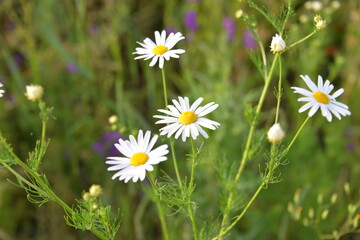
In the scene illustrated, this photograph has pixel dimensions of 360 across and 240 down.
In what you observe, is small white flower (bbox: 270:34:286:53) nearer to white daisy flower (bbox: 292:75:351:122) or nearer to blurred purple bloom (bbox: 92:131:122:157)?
white daisy flower (bbox: 292:75:351:122)

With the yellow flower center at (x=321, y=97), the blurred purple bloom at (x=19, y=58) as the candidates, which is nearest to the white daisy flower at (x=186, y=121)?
the yellow flower center at (x=321, y=97)

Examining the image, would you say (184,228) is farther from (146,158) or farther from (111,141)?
(146,158)

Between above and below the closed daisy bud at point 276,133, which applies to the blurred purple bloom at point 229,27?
above

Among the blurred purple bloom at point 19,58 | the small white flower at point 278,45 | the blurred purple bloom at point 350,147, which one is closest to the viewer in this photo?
the small white flower at point 278,45

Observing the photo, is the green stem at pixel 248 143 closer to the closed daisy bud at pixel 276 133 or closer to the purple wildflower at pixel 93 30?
the closed daisy bud at pixel 276 133

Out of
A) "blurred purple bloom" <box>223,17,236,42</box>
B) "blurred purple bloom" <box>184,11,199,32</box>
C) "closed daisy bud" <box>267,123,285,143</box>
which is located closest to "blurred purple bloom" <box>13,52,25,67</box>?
"blurred purple bloom" <box>184,11,199,32</box>

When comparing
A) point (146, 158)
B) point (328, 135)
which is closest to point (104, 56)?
point (328, 135)

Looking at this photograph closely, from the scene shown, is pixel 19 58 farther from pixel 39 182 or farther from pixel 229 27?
pixel 39 182

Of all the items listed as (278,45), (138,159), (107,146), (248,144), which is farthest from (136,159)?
(107,146)
